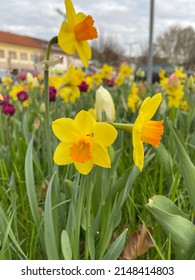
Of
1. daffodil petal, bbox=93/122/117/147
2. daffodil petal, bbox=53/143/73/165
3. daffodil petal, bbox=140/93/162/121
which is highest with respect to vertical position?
daffodil petal, bbox=140/93/162/121

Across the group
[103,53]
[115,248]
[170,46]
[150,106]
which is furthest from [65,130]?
[103,53]

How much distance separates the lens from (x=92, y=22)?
60 centimetres

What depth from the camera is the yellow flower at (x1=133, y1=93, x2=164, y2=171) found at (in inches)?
20.9

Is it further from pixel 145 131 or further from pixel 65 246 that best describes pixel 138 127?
pixel 65 246

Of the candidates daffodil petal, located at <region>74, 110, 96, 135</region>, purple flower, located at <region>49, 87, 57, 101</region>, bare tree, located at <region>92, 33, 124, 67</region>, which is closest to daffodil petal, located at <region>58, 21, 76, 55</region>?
daffodil petal, located at <region>74, 110, 96, 135</region>

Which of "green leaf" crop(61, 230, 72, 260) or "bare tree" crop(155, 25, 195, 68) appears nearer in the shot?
"green leaf" crop(61, 230, 72, 260)

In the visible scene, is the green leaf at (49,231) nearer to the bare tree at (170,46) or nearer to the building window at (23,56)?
the bare tree at (170,46)

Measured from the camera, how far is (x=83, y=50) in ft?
2.08

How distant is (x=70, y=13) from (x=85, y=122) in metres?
0.22

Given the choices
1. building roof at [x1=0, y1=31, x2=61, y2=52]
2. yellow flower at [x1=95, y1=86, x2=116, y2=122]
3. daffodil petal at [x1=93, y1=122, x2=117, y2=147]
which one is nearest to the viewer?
daffodil petal at [x1=93, y1=122, x2=117, y2=147]

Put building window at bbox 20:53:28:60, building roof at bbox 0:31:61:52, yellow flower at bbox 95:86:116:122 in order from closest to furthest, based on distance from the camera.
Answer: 1. yellow flower at bbox 95:86:116:122
2. building roof at bbox 0:31:61:52
3. building window at bbox 20:53:28:60

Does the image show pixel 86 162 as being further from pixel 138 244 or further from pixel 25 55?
pixel 25 55

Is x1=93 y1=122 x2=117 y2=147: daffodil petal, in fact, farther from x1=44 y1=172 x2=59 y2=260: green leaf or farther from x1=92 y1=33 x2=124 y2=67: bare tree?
x1=92 y1=33 x2=124 y2=67: bare tree

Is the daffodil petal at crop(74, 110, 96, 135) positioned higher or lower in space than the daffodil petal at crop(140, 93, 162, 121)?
lower
